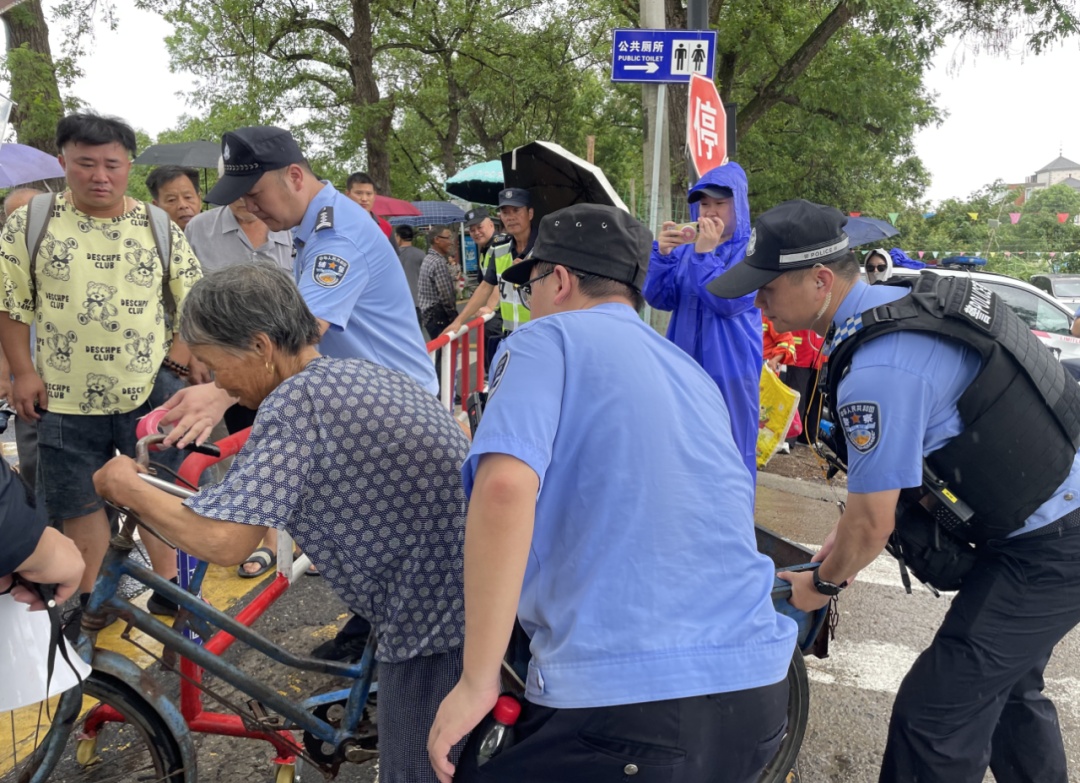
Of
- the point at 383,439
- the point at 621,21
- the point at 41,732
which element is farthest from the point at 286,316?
the point at 621,21

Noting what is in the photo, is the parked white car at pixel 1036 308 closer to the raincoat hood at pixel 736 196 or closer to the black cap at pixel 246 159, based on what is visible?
the raincoat hood at pixel 736 196

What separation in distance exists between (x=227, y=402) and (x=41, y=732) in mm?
1156

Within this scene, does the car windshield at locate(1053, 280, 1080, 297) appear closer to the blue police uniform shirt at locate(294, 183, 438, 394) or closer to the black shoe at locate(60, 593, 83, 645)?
the blue police uniform shirt at locate(294, 183, 438, 394)

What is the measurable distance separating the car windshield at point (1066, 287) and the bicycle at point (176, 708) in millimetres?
16575

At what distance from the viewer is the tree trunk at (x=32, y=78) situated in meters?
8.65

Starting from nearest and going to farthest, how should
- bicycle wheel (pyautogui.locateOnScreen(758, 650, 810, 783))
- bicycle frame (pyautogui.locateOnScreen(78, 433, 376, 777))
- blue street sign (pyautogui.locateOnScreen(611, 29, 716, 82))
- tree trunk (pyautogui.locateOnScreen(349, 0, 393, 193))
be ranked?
bicycle frame (pyautogui.locateOnScreen(78, 433, 376, 777)), bicycle wheel (pyautogui.locateOnScreen(758, 650, 810, 783)), blue street sign (pyautogui.locateOnScreen(611, 29, 716, 82)), tree trunk (pyautogui.locateOnScreen(349, 0, 393, 193))

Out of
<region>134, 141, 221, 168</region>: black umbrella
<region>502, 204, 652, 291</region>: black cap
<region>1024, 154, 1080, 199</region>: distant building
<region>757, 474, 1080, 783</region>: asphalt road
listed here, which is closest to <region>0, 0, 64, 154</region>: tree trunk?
<region>134, 141, 221, 168</region>: black umbrella

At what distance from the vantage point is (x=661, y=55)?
21.4 ft

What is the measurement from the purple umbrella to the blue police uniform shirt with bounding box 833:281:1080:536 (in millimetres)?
7784

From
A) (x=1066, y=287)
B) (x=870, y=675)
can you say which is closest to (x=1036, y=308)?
(x=870, y=675)

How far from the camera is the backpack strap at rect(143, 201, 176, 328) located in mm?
3613

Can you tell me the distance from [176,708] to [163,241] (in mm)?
2096

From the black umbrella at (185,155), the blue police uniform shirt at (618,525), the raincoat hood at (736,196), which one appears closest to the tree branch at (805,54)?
the black umbrella at (185,155)

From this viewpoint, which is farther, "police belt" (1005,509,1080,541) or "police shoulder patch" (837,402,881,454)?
"police belt" (1005,509,1080,541)
